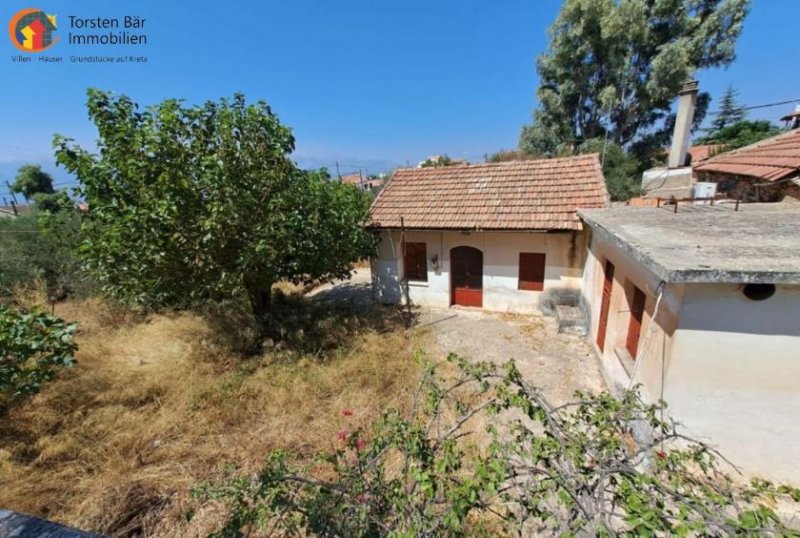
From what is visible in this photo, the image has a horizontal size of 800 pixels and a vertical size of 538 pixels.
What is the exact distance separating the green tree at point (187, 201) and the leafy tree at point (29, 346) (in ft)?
6.31

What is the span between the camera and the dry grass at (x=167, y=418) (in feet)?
13.5

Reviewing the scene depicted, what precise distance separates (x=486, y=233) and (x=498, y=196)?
135 centimetres

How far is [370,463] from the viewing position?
6.95 feet

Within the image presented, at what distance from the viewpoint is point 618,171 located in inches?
720

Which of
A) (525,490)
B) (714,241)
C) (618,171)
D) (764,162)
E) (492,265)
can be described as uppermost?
(618,171)

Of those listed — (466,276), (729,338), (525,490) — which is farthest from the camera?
(466,276)

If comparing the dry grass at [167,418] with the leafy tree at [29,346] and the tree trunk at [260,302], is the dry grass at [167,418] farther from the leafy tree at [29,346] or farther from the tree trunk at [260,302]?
the leafy tree at [29,346]

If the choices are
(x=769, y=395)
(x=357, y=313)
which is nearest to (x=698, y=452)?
(x=769, y=395)

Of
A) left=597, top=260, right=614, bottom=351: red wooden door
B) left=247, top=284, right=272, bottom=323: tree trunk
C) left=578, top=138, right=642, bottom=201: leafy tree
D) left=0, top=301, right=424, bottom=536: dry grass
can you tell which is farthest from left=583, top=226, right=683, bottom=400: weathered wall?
left=578, top=138, right=642, bottom=201: leafy tree

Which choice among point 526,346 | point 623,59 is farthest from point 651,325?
point 623,59

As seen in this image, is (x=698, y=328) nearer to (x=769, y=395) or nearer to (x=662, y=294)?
(x=662, y=294)

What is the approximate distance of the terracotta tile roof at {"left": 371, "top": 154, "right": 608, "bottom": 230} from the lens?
889 cm

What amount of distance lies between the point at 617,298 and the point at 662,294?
226 cm

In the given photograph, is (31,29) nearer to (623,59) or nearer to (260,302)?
(260,302)
